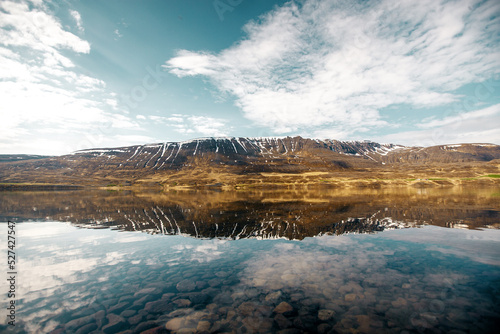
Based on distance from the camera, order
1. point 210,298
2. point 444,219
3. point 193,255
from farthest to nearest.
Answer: point 444,219, point 193,255, point 210,298

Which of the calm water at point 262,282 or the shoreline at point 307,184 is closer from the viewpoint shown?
the calm water at point 262,282

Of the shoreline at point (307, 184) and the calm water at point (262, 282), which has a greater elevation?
the calm water at point (262, 282)

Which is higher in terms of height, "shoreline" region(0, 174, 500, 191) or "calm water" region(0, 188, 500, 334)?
"calm water" region(0, 188, 500, 334)

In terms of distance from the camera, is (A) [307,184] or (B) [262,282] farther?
(A) [307,184]

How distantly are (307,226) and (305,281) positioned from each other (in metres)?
14.9

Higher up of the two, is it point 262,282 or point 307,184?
point 262,282

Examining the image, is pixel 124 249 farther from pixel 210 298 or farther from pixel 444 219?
pixel 444 219

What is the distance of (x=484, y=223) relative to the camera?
25391 mm

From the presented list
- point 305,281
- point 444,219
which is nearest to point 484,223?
point 444,219

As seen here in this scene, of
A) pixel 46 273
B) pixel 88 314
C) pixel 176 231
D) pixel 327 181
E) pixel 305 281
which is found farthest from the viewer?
pixel 327 181

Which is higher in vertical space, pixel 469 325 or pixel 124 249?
pixel 469 325

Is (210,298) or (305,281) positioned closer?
(210,298)

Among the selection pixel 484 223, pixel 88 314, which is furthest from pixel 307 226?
pixel 88 314

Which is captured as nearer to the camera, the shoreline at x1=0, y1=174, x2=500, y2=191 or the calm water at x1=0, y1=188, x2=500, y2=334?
the calm water at x1=0, y1=188, x2=500, y2=334
